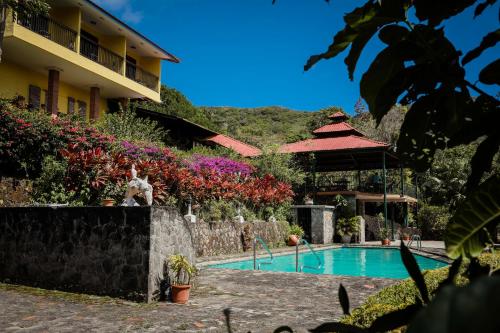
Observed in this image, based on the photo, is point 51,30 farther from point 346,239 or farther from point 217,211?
point 346,239

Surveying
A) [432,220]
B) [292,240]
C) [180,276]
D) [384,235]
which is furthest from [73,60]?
[432,220]

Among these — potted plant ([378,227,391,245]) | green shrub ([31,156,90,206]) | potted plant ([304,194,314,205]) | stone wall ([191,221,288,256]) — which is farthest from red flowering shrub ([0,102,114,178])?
potted plant ([378,227,391,245])

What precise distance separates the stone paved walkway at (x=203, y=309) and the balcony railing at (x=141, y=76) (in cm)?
1655

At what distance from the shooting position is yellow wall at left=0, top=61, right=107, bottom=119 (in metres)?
17.8

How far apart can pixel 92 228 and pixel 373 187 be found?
22.0 m

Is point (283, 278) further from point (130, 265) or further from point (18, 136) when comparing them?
point (18, 136)

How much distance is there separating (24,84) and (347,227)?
50.2 feet

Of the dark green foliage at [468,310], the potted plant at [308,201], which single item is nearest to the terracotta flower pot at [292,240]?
the potted plant at [308,201]

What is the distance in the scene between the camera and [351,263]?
16.3 meters

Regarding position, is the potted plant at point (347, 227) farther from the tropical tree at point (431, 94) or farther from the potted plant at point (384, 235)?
the tropical tree at point (431, 94)

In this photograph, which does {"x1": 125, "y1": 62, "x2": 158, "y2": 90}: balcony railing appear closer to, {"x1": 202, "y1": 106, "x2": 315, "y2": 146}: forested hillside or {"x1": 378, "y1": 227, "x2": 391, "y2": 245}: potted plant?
{"x1": 378, "y1": 227, "x2": 391, "y2": 245}: potted plant

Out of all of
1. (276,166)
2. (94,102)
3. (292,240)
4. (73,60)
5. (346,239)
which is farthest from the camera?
(276,166)

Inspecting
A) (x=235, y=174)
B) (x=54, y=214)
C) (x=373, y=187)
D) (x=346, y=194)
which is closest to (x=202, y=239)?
(x=235, y=174)

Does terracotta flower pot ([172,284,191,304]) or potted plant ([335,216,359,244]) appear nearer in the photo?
terracotta flower pot ([172,284,191,304])
